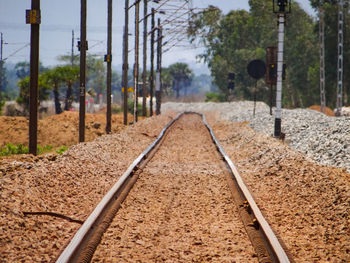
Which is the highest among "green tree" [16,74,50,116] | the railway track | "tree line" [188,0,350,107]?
"tree line" [188,0,350,107]

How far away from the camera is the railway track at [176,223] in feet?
17.1

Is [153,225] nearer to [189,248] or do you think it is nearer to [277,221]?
[189,248]

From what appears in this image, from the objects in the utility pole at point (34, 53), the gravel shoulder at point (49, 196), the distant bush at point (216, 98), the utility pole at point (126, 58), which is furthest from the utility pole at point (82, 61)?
the distant bush at point (216, 98)

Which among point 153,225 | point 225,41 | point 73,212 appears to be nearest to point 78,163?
point 73,212

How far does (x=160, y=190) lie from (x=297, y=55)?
203ft

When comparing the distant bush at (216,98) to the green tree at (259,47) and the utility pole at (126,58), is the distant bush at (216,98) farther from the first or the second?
the utility pole at (126,58)

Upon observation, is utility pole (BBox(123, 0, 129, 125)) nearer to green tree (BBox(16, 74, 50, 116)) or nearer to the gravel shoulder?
green tree (BBox(16, 74, 50, 116))

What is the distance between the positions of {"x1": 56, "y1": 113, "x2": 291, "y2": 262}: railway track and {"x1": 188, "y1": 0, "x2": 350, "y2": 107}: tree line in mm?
46330

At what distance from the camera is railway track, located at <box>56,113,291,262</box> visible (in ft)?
17.1

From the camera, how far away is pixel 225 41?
78.9 m

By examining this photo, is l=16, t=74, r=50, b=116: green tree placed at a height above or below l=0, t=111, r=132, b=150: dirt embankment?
above

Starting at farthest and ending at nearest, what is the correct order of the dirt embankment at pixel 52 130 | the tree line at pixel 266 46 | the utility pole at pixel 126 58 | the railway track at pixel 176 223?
the tree line at pixel 266 46 < the utility pole at pixel 126 58 < the dirt embankment at pixel 52 130 < the railway track at pixel 176 223

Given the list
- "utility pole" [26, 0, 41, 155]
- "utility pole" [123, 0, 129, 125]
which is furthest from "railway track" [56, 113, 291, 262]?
"utility pole" [123, 0, 129, 125]

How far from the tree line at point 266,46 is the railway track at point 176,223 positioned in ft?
152
